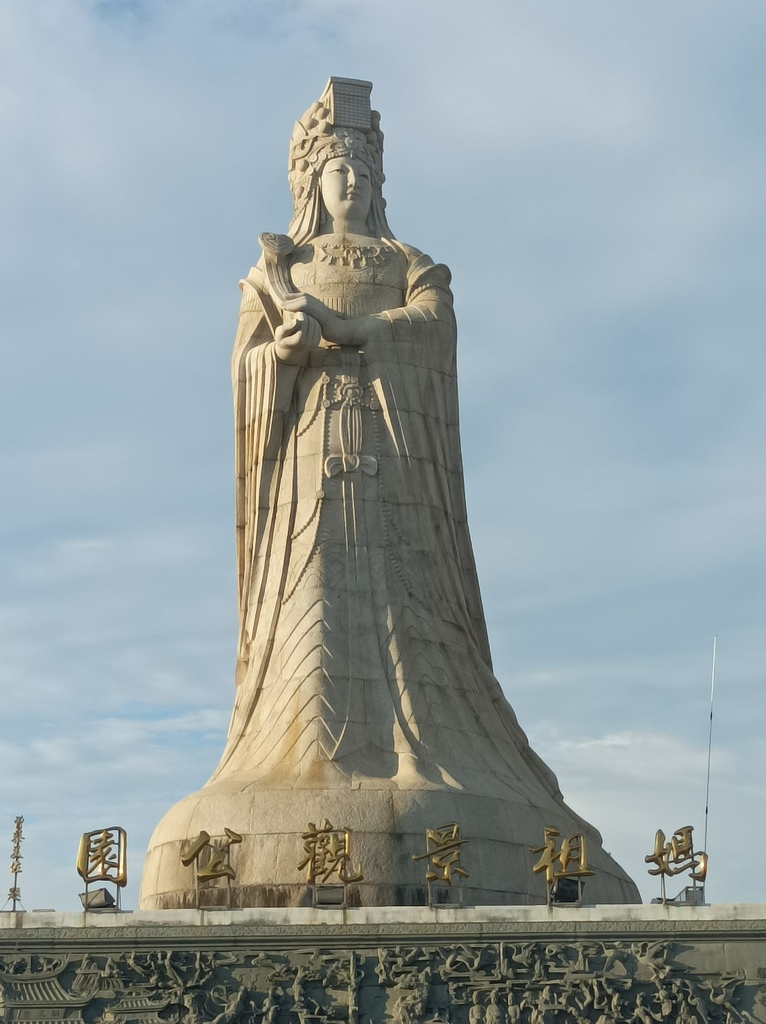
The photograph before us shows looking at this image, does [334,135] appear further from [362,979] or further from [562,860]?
[362,979]

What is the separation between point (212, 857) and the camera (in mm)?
17406

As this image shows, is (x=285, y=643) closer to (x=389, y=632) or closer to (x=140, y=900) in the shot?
(x=389, y=632)

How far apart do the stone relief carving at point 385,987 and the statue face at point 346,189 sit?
7.43 m

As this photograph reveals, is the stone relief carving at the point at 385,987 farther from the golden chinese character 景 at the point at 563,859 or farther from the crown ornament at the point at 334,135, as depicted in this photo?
the crown ornament at the point at 334,135

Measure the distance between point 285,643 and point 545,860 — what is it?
3.29 m

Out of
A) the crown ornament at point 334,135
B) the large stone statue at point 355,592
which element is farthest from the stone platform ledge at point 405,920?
the crown ornament at point 334,135

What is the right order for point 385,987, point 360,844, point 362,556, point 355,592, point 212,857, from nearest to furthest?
1. point 385,987
2. point 212,857
3. point 360,844
4. point 355,592
5. point 362,556

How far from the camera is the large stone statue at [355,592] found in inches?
704

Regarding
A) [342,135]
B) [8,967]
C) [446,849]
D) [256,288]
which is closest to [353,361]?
[256,288]

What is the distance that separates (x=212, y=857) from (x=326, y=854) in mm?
921

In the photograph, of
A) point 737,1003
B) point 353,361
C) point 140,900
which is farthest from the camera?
point 353,361

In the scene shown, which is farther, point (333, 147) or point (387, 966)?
point (333, 147)

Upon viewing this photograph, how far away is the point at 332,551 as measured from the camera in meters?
19.5

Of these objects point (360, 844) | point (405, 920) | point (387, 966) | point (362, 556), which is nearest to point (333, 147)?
point (362, 556)
